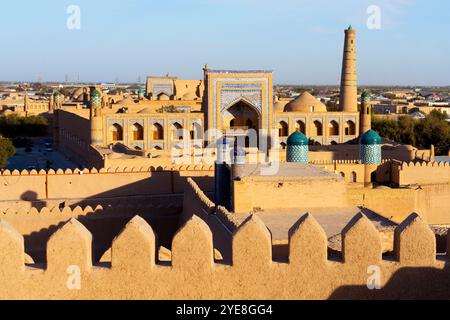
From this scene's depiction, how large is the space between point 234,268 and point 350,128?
89.4ft

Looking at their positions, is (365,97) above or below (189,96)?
above

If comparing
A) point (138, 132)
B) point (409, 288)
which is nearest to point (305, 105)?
point (138, 132)

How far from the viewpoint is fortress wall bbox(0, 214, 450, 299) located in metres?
4.65

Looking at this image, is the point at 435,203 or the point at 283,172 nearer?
the point at 283,172

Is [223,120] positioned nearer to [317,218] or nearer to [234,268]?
[317,218]

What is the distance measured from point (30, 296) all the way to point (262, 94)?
924 inches

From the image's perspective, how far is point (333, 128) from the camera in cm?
3102

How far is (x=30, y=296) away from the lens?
4.65 metres

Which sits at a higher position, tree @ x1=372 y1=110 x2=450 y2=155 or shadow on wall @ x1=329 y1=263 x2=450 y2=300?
shadow on wall @ x1=329 y1=263 x2=450 y2=300

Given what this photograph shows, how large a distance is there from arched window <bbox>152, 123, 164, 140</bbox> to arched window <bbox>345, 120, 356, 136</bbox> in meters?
8.95

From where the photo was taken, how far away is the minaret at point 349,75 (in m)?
30.7

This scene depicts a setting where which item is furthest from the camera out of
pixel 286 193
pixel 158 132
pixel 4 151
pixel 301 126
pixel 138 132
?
pixel 301 126

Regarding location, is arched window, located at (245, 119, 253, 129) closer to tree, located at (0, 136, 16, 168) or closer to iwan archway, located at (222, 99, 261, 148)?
iwan archway, located at (222, 99, 261, 148)

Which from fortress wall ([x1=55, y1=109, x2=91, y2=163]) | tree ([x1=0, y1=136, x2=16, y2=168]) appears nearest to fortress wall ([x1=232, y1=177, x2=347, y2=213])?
fortress wall ([x1=55, y1=109, x2=91, y2=163])
